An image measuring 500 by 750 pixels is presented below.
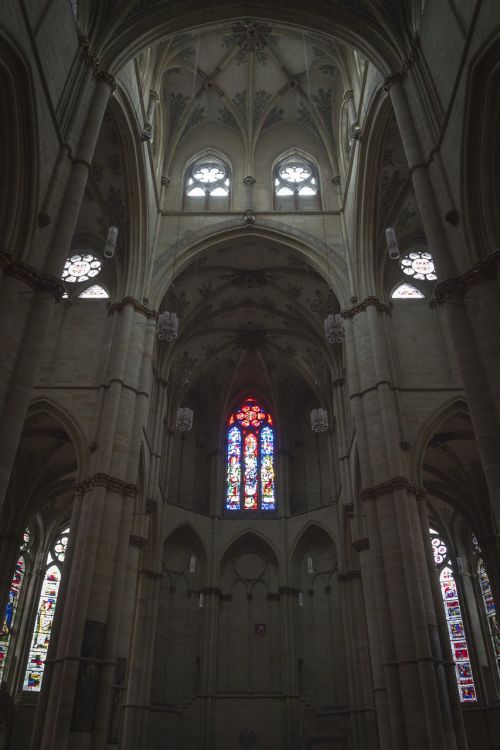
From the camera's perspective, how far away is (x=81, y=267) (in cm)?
1998

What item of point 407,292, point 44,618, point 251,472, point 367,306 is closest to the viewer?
point 367,306

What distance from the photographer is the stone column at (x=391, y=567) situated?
12648mm

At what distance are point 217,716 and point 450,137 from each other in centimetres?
2007

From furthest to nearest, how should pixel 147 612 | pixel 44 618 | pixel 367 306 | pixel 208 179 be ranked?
1. pixel 44 618
2. pixel 208 179
3. pixel 147 612
4. pixel 367 306

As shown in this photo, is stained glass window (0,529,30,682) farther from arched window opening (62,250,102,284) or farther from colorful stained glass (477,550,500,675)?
colorful stained glass (477,550,500,675)

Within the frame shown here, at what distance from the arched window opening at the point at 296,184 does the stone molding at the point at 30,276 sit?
44.7 ft

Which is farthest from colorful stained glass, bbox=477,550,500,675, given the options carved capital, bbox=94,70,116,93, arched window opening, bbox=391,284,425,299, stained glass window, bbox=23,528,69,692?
carved capital, bbox=94,70,116,93

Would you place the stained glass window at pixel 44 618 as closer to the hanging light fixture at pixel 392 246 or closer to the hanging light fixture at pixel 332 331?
the hanging light fixture at pixel 332 331

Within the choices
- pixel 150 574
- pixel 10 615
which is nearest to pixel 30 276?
pixel 150 574

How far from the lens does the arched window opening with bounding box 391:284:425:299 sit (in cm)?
1948

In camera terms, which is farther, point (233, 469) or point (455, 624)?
point (233, 469)

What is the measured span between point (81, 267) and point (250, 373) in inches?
427

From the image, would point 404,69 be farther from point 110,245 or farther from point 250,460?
point 250,460

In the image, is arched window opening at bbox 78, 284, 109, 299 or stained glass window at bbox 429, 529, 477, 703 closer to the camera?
arched window opening at bbox 78, 284, 109, 299
